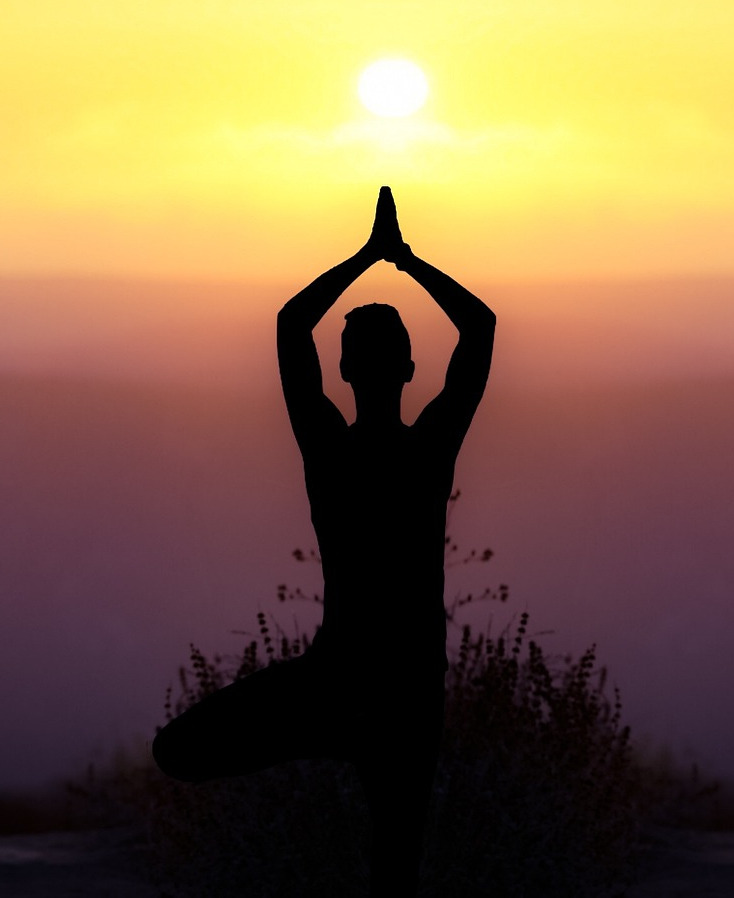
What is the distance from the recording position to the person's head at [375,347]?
229 inches

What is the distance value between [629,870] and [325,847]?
2.42m

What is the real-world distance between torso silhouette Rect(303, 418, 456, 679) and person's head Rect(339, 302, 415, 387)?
8.5 inches

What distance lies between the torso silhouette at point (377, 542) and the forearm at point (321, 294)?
400 millimetres

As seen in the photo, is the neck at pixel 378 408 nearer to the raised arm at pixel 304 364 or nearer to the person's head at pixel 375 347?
the person's head at pixel 375 347

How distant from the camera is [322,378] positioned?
5758 mm

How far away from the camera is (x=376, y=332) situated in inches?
229

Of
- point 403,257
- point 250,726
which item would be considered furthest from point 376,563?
point 403,257

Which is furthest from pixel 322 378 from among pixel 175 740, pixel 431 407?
pixel 175 740

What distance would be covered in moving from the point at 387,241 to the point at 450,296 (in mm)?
328

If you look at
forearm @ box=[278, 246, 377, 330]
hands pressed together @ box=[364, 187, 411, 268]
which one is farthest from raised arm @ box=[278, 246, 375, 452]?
hands pressed together @ box=[364, 187, 411, 268]

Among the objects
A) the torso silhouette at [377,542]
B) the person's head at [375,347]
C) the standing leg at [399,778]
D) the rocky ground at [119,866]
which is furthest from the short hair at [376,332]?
the rocky ground at [119,866]

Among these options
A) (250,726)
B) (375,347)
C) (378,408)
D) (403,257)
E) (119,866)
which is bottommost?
(119,866)

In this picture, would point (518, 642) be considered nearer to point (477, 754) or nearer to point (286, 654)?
point (477, 754)

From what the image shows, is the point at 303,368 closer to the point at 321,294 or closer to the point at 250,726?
the point at 321,294
